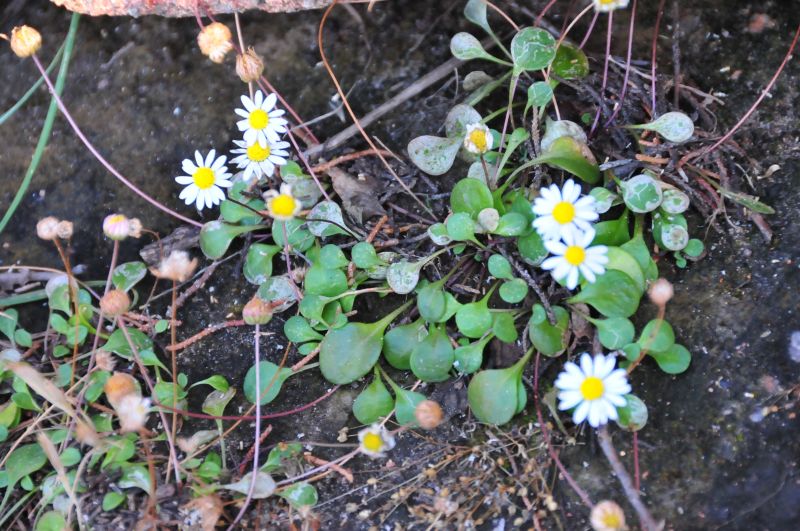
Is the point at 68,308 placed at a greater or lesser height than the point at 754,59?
lesser

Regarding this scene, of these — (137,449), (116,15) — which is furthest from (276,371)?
(116,15)

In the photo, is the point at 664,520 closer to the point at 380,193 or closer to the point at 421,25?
the point at 380,193

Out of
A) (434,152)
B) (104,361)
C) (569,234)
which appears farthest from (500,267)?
(104,361)

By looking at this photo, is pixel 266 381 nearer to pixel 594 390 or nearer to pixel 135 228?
pixel 135 228

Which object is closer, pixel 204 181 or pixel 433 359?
pixel 433 359

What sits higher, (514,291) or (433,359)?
(514,291)
